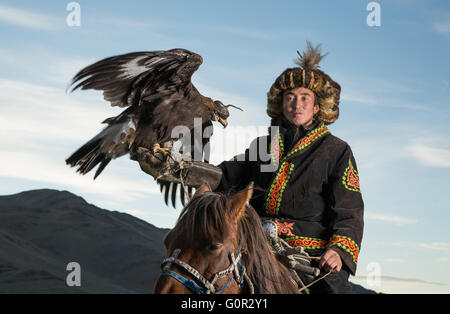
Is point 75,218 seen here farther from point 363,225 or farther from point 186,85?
point 363,225

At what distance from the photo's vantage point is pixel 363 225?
3.21m

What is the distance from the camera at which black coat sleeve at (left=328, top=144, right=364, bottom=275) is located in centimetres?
303

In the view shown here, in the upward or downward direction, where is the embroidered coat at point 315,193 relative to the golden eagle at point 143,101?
downward

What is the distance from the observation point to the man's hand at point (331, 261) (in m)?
2.95

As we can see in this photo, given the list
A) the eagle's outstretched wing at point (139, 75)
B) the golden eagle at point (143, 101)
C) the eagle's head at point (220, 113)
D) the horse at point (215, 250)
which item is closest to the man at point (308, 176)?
the horse at point (215, 250)

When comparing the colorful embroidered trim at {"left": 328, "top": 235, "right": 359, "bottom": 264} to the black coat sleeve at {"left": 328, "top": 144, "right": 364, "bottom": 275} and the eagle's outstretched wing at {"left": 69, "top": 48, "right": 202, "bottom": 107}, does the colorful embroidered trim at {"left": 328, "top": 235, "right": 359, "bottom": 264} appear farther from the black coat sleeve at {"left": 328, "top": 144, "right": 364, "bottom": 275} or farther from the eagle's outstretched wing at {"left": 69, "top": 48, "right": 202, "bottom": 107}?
the eagle's outstretched wing at {"left": 69, "top": 48, "right": 202, "bottom": 107}

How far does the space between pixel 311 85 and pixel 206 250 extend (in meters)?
1.68

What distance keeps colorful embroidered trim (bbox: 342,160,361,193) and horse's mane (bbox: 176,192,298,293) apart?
2.74 ft

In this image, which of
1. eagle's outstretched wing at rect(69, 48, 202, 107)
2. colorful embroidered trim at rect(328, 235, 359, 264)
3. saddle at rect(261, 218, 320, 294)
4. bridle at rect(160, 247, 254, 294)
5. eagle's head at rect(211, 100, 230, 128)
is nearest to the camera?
bridle at rect(160, 247, 254, 294)

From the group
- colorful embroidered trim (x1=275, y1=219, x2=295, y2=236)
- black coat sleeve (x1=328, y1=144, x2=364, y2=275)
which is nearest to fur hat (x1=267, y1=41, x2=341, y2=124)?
black coat sleeve (x1=328, y1=144, x2=364, y2=275)

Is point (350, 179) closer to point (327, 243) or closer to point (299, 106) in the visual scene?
point (327, 243)

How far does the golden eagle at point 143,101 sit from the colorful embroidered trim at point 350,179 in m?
2.60

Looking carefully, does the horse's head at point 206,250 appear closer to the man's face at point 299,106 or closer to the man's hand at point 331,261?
the man's hand at point 331,261
